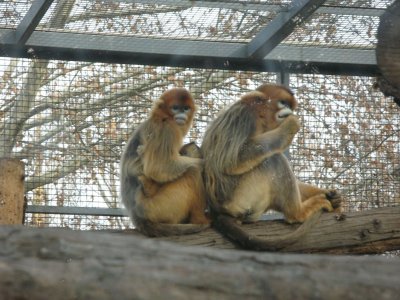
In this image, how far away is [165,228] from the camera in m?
7.94

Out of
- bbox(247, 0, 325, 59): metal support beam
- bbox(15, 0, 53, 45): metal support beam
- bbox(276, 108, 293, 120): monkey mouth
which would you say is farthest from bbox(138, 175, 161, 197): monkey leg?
bbox(247, 0, 325, 59): metal support beam

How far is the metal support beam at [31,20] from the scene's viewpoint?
28.3 feet

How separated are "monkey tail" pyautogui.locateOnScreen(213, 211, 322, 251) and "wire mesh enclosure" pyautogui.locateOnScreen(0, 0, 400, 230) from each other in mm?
1616

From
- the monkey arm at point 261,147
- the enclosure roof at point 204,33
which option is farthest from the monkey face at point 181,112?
the enclosure roof at point 204,33

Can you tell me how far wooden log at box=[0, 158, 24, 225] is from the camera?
747 centimetres

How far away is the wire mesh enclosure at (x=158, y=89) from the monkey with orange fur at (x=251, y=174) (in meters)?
1.26

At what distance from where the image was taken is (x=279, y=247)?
7730 millimetres

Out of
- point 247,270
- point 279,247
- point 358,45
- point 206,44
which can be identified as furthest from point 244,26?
point 247,270

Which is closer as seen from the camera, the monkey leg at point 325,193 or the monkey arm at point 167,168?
the monkey arm at point 167,168

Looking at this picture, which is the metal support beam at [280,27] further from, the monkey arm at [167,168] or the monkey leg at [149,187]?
the monkey leg at [149,187]

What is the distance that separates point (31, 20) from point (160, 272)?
5879mm

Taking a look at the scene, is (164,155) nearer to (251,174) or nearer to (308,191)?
(251,174)

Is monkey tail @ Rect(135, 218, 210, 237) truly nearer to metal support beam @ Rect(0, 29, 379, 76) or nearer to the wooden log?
the wooden log

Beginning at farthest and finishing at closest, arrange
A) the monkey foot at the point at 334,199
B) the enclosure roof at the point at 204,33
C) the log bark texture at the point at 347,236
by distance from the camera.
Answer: the enclosure roof at the point at 204,33
the monkey foot at the point at 334,199
the log bark texture at the point at 347,236
